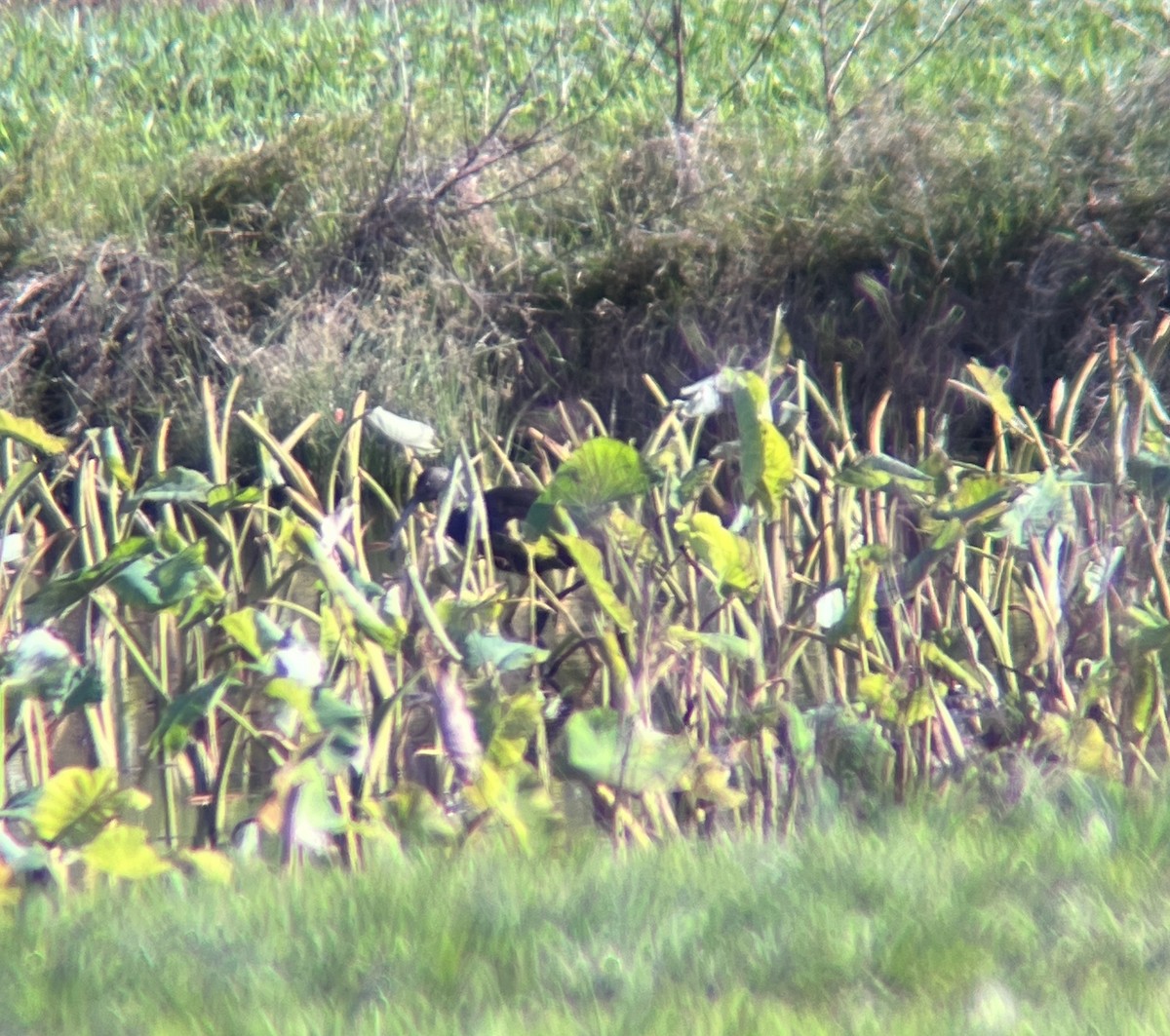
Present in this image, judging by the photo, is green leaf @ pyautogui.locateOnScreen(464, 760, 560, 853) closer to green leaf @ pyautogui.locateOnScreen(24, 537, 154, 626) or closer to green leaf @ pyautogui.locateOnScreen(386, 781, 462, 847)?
green leaf @ pyautogui.locateOnScreen(386, 781, 462, 847)

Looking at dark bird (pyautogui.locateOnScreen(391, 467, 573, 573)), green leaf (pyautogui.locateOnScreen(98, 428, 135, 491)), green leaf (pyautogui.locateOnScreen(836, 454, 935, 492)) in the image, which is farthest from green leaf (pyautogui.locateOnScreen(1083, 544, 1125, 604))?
green leaf (pyautogui.locateOnScreen(98, 428, 135, 491))

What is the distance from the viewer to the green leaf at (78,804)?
231 centimetres

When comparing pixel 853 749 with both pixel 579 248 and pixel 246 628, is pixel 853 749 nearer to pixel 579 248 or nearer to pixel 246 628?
pixel 246 628

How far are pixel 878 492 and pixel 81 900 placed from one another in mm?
1743

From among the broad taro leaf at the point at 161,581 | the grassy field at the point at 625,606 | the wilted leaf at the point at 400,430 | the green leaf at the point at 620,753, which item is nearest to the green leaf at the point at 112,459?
the grassy field at the point at 625,606

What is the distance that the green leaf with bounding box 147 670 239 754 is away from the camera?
2.41 metres

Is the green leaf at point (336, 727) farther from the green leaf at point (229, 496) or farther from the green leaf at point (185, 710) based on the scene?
the green leaf at point (229, 496)

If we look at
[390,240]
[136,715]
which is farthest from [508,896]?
[390,240]

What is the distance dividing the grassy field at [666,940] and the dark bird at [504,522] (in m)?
0.75

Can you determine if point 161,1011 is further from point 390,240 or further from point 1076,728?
point 390,240

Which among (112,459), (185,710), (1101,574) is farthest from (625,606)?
(112,459)

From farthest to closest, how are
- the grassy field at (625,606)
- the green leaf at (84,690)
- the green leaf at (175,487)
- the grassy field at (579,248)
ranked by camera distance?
1. the grassy field at (579,248)
2. the green leaf at (175,487)
3. the green leaf at (84,690)
4. the grassy field at (625,606)

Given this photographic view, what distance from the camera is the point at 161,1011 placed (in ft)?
6.41

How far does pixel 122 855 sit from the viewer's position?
2332 mm
